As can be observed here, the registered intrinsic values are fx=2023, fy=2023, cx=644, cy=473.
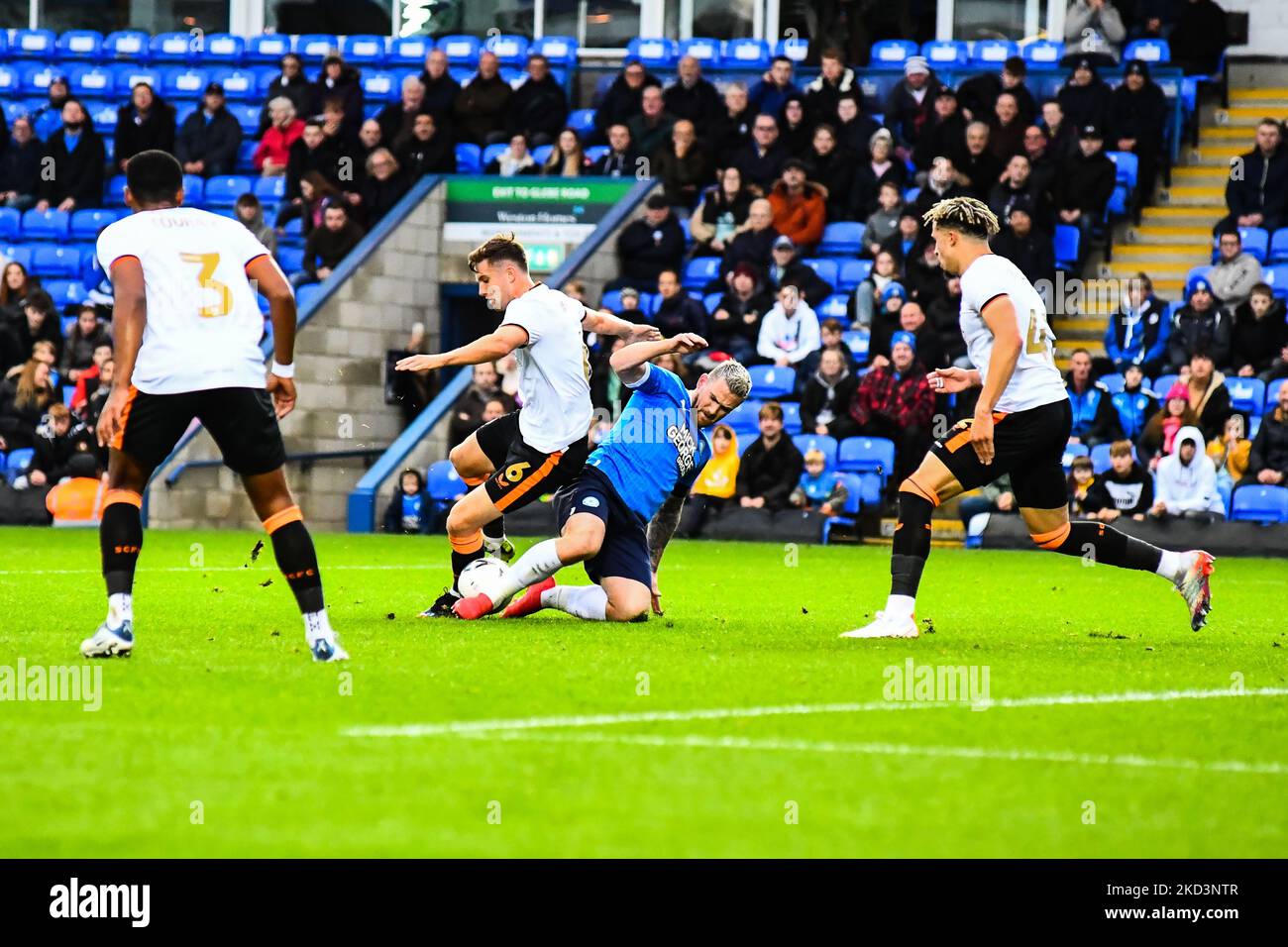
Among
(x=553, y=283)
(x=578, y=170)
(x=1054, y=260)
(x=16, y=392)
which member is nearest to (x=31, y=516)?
(x=16, y=392)

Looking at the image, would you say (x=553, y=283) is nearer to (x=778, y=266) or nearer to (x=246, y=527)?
(x=778, y=266)

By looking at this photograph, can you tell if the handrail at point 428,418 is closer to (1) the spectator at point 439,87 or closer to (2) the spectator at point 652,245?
(2) the spectator at point 652,245

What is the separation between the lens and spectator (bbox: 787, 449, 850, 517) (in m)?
20.7

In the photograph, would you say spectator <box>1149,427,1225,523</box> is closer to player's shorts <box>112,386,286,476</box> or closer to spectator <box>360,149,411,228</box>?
spectator <box>360,149,411,228</box>

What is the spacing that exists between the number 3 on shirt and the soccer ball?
2.74m

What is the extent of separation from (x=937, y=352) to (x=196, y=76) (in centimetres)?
1278

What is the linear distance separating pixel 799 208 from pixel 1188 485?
608cm

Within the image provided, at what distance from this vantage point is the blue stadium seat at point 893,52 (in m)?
26.6

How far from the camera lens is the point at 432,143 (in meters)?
25.3

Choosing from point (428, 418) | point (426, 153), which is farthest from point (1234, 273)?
point (426, 153)

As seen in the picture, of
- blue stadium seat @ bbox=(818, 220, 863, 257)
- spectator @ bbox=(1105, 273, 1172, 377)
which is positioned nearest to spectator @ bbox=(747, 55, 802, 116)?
blue stadium seat @ bbox=(818, 220, 863, 257)

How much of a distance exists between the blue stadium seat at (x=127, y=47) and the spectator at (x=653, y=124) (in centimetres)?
861

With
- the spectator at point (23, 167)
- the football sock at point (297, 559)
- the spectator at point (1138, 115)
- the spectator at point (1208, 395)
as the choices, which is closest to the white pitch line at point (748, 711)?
the football sock at point (297, 559)
